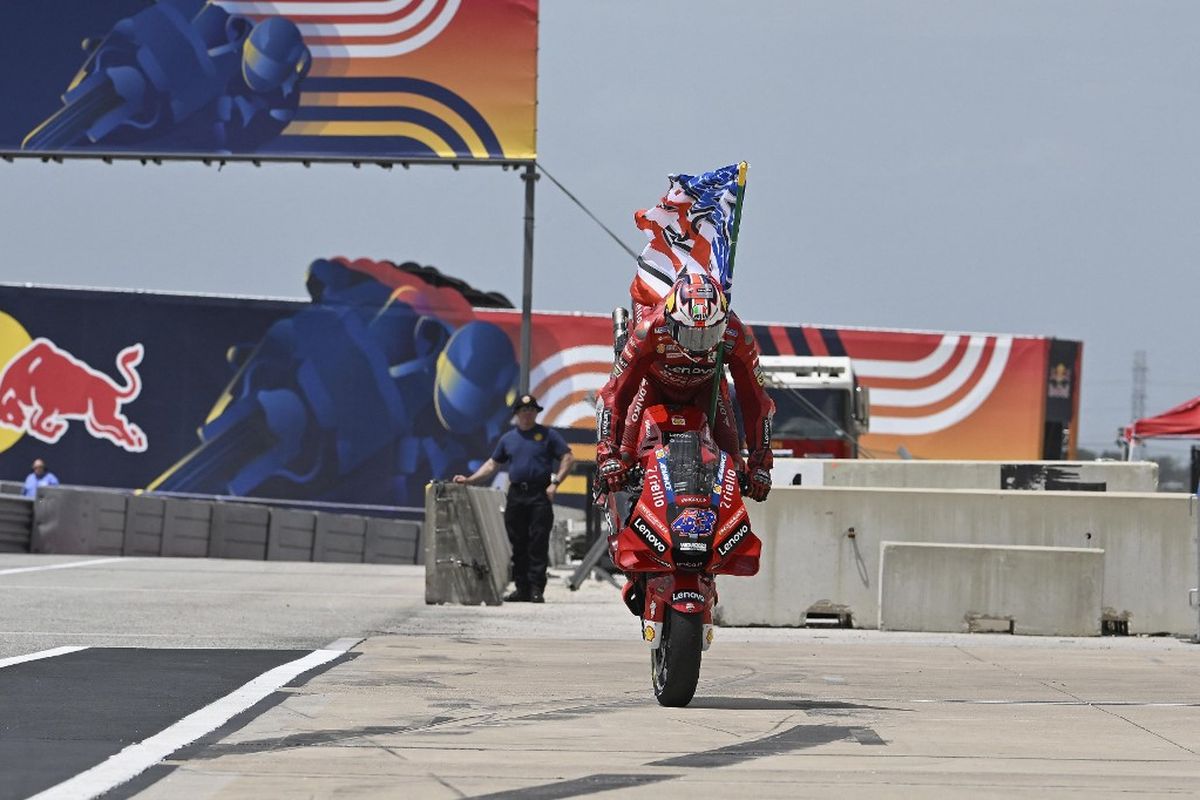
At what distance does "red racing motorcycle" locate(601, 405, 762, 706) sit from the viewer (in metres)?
9.53

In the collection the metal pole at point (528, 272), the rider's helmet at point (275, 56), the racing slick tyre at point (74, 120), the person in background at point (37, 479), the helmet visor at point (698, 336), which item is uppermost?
the rider's helmet at point (275, 56)

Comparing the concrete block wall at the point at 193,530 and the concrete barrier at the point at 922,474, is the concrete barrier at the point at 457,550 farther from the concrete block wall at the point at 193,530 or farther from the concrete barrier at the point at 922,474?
the concrete block wall at the point at 193,530

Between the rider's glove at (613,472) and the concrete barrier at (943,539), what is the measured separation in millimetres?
5947

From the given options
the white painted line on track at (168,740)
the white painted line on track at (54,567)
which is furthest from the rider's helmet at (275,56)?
the white painted line on track at (168,740)

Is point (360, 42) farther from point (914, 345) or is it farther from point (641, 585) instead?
point (641, 585)

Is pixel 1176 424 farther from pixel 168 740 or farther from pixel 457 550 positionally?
pixel 168 740

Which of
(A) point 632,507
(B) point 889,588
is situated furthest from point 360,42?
(A) point 632,507

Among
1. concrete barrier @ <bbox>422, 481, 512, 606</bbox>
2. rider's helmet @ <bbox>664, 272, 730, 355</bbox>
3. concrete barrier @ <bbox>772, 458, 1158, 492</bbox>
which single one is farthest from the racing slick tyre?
rider's helmet @ <bbox>664, 272, 730, 355</bbox>

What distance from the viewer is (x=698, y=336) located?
385 inches

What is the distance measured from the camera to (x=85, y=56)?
107 feet

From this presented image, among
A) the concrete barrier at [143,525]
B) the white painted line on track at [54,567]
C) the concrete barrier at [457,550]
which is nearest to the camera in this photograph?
the concrete barrier at [457,550]

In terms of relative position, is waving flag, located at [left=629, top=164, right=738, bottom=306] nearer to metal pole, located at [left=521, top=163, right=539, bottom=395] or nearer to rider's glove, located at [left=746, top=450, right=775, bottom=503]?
rider's glove, located at [left=746, top=450, right=775, bottom=503]

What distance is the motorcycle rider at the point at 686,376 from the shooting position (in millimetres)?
9758

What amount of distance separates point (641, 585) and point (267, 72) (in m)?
22.3
